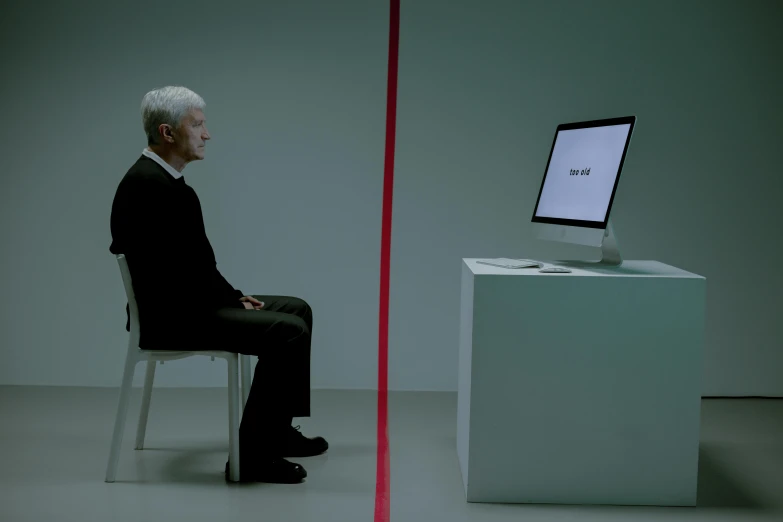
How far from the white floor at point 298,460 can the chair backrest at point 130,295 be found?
0.50 m

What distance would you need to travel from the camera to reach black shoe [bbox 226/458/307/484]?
294 cm

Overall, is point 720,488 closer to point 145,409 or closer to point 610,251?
point 610,251

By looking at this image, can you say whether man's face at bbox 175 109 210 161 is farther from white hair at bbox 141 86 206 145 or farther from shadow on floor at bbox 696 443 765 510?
shadow on floor at bbox 696 443 765 510

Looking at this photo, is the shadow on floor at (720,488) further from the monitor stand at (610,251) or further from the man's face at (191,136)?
the man's face at (191,136)

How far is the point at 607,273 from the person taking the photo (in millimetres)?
2795

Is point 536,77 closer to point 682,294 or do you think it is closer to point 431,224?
point 431,224

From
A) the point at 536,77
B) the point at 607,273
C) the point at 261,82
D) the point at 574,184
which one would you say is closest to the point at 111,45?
the point at 261,82

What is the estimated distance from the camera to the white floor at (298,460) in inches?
105

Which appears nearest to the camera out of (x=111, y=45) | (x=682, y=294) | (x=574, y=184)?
(x=682, y=294)

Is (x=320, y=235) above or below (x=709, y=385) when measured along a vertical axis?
above

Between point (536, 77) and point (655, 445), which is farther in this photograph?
point (536, 77)

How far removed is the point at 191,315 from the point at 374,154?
5.18 feet

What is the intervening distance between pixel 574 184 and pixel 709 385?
1690 mm

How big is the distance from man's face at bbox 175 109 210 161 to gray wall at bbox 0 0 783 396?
1102mm
